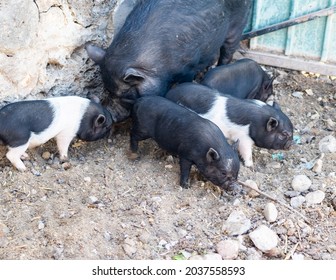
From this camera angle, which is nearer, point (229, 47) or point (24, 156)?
point (24, 156)

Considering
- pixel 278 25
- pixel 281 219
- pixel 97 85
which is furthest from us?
pixel 278 25

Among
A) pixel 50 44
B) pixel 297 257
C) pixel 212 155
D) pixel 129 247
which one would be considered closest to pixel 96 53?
pixel 50 44

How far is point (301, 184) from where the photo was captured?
5.04m

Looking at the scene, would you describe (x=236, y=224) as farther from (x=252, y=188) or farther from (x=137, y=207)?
(x=137, y=207)

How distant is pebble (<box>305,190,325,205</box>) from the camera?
16.1 feet

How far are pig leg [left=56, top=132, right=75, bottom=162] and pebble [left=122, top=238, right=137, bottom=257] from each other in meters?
1.19

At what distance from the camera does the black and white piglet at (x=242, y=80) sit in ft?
19.1

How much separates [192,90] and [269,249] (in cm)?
156

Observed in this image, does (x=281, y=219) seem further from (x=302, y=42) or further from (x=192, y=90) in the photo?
(x=302, y=42)

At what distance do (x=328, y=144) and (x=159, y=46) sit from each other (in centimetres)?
156

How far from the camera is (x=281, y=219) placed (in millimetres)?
4715

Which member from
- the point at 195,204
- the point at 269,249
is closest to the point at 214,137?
the point at 195,204

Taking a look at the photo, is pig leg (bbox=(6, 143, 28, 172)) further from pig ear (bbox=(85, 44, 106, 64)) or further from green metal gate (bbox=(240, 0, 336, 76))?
green metal gate (bbox=(240, 0, 336, 76))
